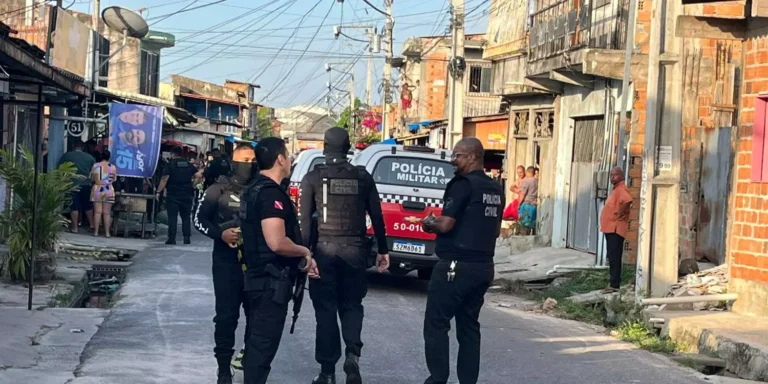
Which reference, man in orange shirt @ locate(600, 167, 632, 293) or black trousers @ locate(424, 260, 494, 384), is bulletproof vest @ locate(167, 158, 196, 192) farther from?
black trousers @ locate(424, 260, 494, 384)

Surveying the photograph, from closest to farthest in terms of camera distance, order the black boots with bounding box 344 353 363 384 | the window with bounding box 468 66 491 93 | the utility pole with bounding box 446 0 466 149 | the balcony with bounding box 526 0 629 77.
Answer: the black boots with bounding box 344 353 363 384
the balcony with bounding box 526 0 629 77
the utility pole with bounding box 446 0 466 149
the window with bounding box 468 66 491 93

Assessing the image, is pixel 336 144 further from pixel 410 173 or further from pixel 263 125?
pixel 263 125

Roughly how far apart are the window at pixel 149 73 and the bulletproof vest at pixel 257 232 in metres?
37.4

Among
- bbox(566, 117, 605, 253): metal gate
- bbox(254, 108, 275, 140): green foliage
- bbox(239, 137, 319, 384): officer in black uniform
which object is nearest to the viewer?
bbox(239, 137, 319, 384): officer in black uniform

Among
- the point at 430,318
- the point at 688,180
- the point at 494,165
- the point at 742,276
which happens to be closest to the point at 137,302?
the point at 430,318

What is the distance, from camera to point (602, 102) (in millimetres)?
19531

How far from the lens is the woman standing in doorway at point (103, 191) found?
20094 mm

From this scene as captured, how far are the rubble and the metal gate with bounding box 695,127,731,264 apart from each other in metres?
1.72

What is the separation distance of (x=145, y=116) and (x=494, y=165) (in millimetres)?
15202

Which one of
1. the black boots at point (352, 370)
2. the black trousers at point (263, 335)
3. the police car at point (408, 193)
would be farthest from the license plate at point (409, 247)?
the black trousers at point (263, 335)

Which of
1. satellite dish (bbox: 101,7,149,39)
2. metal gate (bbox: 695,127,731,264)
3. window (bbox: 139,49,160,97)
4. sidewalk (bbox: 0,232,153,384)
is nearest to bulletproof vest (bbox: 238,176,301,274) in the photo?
sidewalk (bbox: 0,232,153,384)

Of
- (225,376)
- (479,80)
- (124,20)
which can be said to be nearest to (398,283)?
(225,376)

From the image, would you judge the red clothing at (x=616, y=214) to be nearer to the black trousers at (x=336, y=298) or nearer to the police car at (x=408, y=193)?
the police car at (x=408, y=193)

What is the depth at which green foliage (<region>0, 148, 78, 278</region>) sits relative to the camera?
12.9m
